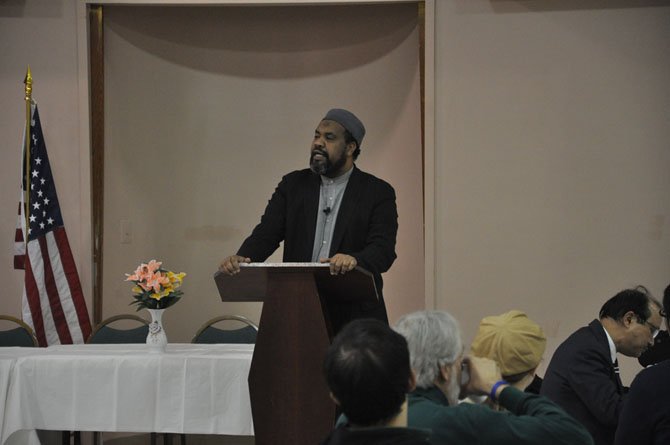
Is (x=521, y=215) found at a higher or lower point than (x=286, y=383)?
higher

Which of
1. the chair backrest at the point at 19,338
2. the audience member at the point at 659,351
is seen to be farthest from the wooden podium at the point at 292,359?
the chair backrest at the point at 19,338

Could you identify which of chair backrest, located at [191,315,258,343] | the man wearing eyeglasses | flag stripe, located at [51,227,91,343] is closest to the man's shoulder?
the man wearing eyeglasses

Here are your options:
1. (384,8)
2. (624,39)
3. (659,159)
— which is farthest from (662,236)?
(384,8)

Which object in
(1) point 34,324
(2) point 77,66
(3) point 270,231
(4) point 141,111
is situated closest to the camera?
(3) point 270,231

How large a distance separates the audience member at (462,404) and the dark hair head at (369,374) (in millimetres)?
288

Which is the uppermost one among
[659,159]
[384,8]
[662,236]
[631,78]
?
[384,8]

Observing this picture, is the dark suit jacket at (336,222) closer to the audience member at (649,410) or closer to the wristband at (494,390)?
the audience member at (649,410)

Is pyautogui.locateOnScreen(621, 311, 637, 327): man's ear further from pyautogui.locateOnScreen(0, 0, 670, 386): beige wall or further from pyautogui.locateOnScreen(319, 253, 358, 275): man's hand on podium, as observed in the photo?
pyautogui.locateOnScreen(0, 0, 670, 386): beige wall

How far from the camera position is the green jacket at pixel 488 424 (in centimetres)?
195

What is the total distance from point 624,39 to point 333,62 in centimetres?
201

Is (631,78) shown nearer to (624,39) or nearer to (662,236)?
(624,39)

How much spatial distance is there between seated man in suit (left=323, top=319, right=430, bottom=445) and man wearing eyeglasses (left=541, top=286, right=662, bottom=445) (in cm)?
164

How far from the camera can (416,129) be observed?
6441mm

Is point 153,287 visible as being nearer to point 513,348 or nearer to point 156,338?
point 156,338
